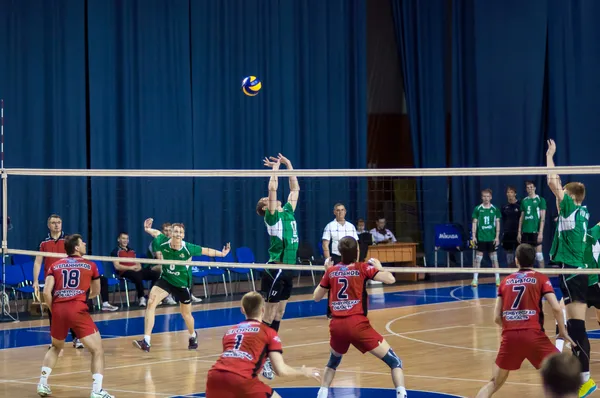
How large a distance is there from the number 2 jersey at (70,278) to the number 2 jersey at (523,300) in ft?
14.2

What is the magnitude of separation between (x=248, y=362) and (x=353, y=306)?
2258 millimetres

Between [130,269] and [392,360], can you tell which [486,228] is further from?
[392,360]

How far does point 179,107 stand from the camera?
22953mm

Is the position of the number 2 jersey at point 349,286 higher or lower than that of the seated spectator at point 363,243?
higher

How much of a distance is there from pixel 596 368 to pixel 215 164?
12.8 metres

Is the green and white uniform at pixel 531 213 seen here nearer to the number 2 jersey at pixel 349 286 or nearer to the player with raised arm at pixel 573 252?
the player with raised arm at pixel 573 252

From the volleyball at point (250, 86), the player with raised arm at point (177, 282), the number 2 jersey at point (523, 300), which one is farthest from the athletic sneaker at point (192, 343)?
the volleyball at point (250, 86)

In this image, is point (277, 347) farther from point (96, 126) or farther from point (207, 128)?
point (207, 128)

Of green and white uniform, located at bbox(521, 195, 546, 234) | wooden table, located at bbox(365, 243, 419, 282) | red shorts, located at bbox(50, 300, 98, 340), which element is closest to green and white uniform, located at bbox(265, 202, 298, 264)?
red shorts, located at bbox(50, 300, 98, 340)

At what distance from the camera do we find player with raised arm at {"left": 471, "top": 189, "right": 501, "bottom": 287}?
22375 millimetres

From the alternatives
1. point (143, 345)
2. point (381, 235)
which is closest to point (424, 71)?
point (381, 235)

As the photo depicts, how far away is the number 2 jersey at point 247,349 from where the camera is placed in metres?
7.62

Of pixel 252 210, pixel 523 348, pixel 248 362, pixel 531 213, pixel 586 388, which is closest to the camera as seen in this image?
pixel 248 362

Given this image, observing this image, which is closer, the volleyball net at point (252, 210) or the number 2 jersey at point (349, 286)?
the number 2 jersey at point (349, 286)
